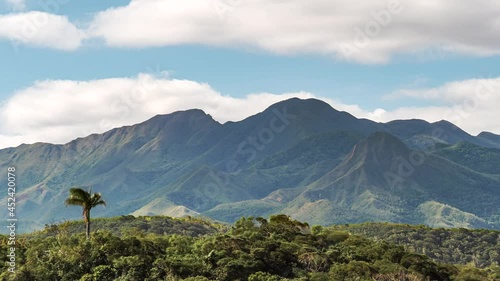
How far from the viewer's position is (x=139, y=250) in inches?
3947

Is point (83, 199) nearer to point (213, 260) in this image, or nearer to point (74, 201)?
point (74, 201)

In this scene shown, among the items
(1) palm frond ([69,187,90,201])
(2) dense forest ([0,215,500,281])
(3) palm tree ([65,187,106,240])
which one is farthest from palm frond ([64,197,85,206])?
(2) dense forest ([0,215,500,281])

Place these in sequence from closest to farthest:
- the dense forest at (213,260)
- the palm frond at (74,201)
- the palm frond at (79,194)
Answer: the dense forest at (213,260) < the palm frond at (74,201) < the palm frond at (79,194)

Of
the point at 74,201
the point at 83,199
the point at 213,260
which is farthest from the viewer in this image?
the point at 213,260

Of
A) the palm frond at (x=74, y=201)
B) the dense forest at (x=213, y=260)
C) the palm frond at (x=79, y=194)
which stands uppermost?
the palm frond at (x=79, y=194)

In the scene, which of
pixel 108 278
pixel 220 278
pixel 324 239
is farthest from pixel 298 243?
pixel 108 278

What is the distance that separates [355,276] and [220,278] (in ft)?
63.1

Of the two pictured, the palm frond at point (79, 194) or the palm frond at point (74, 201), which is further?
the palm frond at point (79, 194)

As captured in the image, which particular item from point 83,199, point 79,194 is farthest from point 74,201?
point 83,199

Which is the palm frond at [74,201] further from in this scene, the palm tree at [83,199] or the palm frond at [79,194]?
the palm frond at [79,194]

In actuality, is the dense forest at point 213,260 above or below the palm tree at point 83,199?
below

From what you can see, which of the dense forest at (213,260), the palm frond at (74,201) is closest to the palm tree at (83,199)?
the palm frond at (74,201)

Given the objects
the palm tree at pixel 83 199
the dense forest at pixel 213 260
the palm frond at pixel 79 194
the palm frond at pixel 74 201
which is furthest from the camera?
the palm frond at pixel 79 194

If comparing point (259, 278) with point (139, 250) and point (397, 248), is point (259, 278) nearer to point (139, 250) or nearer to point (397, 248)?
point (139, 250)
